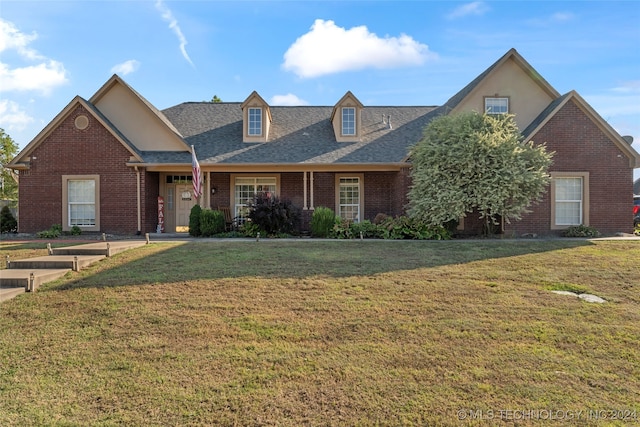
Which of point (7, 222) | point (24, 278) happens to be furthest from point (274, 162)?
point (7, 222)

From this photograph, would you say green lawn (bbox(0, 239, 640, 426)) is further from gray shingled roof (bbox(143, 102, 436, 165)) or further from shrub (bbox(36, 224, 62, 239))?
gray shingled roof (bbox(143, 102, 436, 165))

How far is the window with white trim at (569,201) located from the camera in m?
13.6

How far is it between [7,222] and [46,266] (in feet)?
33.6

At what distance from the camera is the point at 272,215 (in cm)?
1280

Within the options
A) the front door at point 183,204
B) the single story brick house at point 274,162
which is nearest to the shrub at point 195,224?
the single story brick house at point 274,162

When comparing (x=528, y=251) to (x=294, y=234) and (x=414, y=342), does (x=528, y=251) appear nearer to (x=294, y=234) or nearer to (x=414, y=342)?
(x=414, y=342)

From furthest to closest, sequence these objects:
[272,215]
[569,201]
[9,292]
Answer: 1. [569,201]
2. [272,215]
3. [9,292]

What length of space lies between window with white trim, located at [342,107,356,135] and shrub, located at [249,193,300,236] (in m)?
5.21

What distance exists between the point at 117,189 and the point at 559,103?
16.7 meters

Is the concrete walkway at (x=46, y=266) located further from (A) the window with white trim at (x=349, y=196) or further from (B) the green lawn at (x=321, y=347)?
(A) the window with white trim at (x=349, y=196)

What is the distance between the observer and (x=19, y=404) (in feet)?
11.1

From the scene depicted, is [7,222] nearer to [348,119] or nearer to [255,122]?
[255,122]

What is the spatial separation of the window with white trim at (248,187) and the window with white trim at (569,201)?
1096cm

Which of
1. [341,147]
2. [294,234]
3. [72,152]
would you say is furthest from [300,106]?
[72,152]
